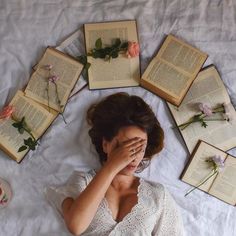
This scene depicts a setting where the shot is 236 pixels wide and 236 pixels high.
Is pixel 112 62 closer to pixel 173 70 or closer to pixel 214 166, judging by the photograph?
pixel 173 70

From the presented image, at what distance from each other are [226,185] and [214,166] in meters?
0.08

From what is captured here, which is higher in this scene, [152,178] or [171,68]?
[171,68]

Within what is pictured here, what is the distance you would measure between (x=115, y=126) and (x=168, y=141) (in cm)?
30

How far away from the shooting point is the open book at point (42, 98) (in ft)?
4.48

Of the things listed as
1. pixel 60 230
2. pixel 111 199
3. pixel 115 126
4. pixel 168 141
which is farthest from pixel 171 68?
pixel 60 230

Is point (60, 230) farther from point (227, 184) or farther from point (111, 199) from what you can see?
point (227, 184)

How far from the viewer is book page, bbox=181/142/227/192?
141 centimetres

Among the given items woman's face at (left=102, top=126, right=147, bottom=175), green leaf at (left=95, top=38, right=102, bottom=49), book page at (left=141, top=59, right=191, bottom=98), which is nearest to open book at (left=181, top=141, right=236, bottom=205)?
book page at (left=141, top=59, right=191, bottom=98)

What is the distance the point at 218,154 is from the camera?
1409 mm

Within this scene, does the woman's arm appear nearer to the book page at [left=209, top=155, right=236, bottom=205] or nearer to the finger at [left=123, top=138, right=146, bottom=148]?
the finger at [left=123, top=138, right=146, bottom=148]

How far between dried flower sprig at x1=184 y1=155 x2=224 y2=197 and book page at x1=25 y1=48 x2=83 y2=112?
1.78ft

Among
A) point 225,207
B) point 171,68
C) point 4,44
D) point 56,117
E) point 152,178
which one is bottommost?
point 225,207

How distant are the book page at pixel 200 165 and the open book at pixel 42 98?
0.49 metres

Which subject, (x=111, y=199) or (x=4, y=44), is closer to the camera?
(x=111, y=199)
